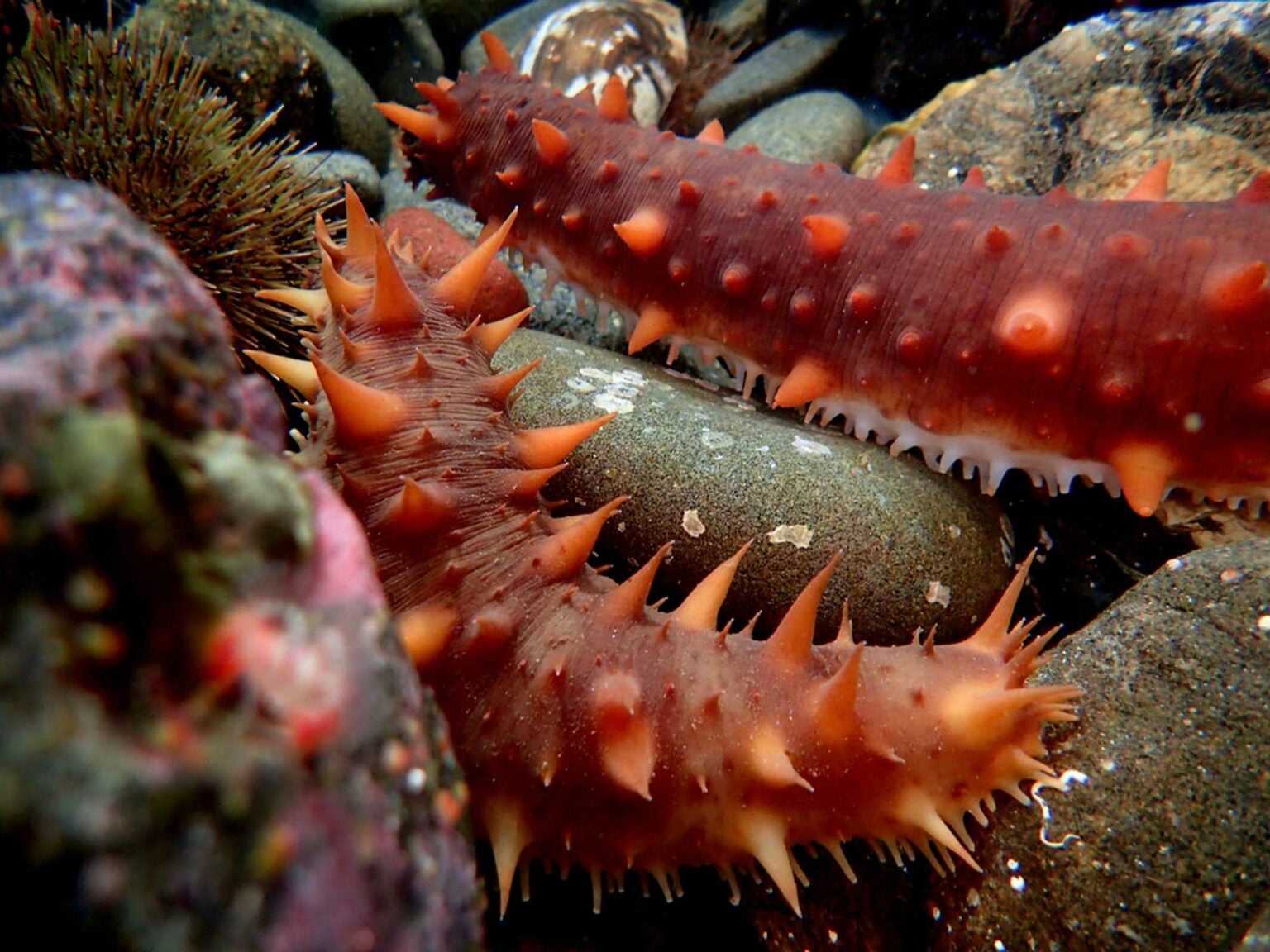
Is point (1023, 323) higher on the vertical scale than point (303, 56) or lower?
lower

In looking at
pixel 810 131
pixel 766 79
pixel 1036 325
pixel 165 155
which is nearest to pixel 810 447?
pixel 1036 325

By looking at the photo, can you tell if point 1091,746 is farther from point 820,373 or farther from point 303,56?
point 303,56

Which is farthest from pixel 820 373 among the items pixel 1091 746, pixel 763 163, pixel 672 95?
pixel 672 95

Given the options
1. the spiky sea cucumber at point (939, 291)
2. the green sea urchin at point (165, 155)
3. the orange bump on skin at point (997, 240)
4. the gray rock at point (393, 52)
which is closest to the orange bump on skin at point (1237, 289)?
the spiky sea cucumber at point (939, 291)

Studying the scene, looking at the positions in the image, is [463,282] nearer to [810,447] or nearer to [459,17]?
[810,447]

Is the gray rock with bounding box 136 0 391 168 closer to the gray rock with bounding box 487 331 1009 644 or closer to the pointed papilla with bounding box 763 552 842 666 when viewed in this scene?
the gray rock with bounding box 487 331 1009 644

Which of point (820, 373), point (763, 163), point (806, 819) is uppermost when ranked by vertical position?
point (763, 163)

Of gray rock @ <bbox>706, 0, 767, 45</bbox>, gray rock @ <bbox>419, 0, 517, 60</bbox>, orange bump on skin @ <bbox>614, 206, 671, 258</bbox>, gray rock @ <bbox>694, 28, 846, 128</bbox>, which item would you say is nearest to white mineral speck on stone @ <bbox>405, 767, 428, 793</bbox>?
orange bump on skin @ <bbox>614, 206, 671, 258</bbox>
